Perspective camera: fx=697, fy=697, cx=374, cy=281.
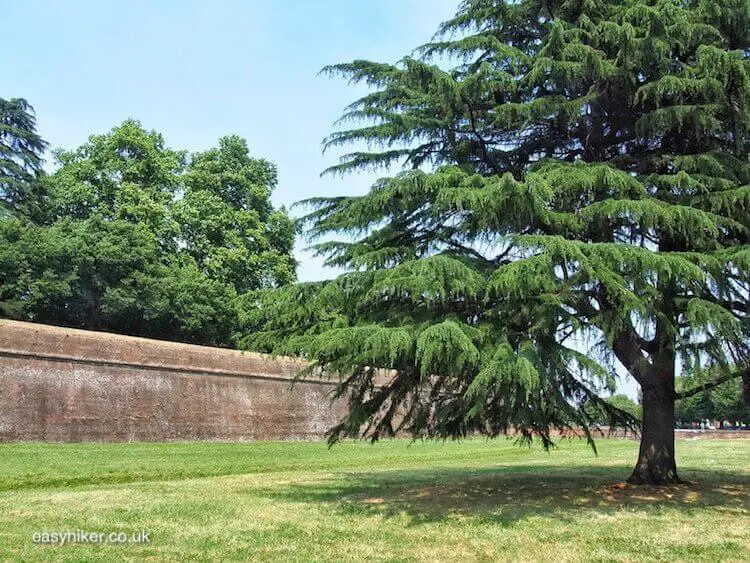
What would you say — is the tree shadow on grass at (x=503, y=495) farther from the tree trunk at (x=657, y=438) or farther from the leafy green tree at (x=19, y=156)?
the leafy green tree at (x=19, y=156)

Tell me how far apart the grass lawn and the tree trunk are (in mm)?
327

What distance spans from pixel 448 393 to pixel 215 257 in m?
22.4

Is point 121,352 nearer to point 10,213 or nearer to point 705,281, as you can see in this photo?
point 10,213

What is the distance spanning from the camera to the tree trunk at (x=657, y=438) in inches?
380

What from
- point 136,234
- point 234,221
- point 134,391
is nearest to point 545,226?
point 134,391

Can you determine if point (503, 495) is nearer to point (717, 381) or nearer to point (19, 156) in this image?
point (717, 381)

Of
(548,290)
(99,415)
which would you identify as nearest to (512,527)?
(548,290)

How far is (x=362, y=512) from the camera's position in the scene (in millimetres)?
7973

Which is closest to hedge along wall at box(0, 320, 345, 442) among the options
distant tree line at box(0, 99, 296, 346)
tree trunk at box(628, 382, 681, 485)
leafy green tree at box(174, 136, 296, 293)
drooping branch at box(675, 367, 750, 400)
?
distant tree line at box(0, 99, 296, 346)

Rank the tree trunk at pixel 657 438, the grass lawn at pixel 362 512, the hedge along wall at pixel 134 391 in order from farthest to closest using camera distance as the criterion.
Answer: the hedge along wall at pixel 134 391 → the tree trunk at pixel 657 438 → the grass lawn at pixel 362 512

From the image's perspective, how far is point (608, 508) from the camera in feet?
26.8

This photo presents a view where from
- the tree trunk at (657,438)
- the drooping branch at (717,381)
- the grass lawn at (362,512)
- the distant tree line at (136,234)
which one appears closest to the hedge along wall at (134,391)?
the grass lawn at (362,512)

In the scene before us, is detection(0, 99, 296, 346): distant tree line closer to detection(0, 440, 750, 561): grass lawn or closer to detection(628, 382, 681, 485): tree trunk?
detection(0, 440, 750, 561): grass lawn

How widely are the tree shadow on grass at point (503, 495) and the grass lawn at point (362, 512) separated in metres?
0.03
